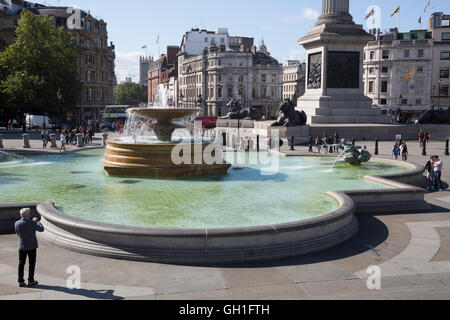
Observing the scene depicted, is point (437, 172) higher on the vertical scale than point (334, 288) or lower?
higher

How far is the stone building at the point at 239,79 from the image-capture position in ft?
331

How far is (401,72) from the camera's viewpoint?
2793 inches

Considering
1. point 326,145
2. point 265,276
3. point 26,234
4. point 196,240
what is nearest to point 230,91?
point 326,145

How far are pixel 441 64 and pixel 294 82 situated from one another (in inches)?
1907

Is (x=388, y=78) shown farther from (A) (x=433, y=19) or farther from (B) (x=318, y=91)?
(B) (x=318, y=91)

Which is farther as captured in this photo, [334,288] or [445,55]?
[445,55]

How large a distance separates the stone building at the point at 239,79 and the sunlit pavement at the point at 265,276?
297 feet

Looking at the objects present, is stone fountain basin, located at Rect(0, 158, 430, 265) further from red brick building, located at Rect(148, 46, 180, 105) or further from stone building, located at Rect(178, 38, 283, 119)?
red brick building, located at Rect(148, 46, 180, 105)

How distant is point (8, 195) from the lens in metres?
13.2

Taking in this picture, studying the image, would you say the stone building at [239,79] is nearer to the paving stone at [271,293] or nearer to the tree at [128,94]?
the tree at [128,94]

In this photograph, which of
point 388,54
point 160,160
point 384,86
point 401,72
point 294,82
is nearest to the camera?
point 160,160

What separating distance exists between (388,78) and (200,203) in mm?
66692

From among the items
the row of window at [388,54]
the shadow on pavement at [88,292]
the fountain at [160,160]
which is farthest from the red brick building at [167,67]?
the shadow on pavement at [88,292]

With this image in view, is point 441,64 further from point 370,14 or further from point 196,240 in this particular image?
point 196,240
